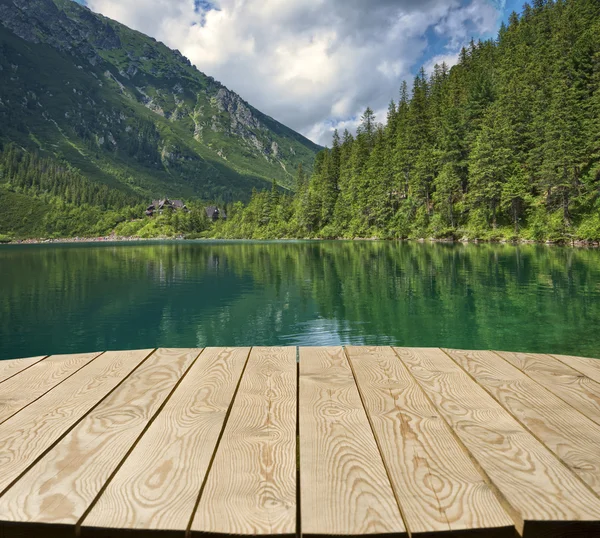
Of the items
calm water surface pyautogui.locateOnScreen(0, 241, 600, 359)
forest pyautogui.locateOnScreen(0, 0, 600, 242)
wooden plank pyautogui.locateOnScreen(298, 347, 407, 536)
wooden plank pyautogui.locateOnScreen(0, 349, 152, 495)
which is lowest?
calm water surface pyautogui.locateOnScreen(0, 241, 600, 359)

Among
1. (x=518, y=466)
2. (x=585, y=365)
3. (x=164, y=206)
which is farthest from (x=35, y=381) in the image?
(x=164, y=206)

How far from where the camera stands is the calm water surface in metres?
10.8

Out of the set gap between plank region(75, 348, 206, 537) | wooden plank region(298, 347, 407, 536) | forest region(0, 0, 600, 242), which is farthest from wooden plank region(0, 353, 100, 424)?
forest region(0, 0, 600, 242)

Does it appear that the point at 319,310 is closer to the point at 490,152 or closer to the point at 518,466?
the point at 518,466

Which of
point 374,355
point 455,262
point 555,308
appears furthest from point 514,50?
point 374,355

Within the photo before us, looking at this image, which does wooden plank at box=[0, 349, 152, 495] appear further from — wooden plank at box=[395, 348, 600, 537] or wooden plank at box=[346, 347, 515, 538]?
wooden plank at box=[395, 348, 600, 537]

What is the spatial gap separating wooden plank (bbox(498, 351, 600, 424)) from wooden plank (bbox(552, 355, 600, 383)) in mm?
53

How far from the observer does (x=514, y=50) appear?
7031 centimetres

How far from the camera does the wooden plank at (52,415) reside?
73.7 inches

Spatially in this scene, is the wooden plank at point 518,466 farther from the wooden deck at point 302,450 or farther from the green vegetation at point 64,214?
the green vegetation at point 64,214

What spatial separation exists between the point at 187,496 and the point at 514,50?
89.1 meters

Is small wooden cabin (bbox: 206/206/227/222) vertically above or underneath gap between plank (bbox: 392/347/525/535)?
above

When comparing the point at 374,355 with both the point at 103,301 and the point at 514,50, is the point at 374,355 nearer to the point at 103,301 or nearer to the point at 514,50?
the point at 103,301

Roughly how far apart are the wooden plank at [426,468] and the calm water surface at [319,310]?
8034mm
